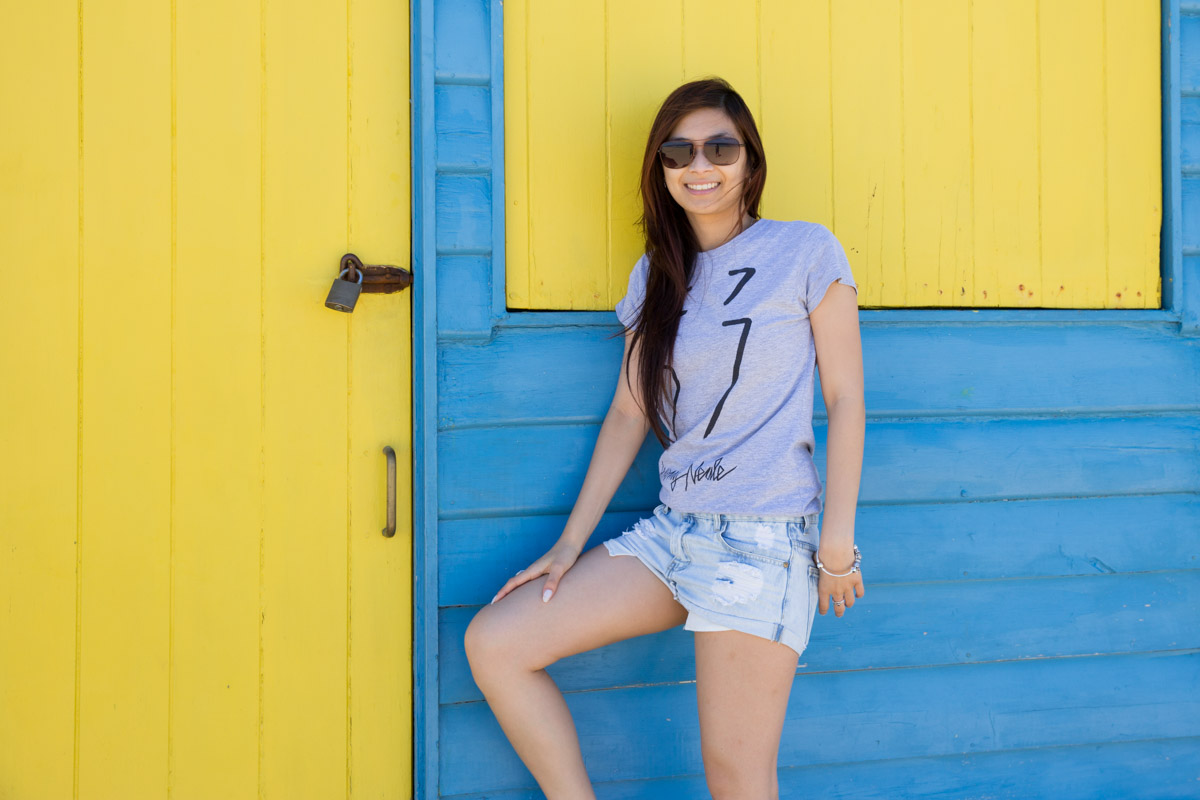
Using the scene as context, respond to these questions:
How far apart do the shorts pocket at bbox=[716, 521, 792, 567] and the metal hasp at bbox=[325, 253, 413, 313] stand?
969mm

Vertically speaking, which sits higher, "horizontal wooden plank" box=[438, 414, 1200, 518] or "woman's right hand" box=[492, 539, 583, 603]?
"horizontal wooden plank" box=[438, 414, 1200, 518]

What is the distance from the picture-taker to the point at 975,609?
2.12 m

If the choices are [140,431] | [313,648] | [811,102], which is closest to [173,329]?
[140,431]

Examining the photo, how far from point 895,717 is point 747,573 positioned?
0.86 meters

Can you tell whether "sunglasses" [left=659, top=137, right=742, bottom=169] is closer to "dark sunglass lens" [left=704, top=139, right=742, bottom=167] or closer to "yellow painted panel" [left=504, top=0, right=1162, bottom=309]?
"dark sunglass lens" [left=704, top=139, right=742, bottom=167]

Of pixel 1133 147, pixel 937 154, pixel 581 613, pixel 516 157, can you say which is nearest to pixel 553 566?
pixel 581 613

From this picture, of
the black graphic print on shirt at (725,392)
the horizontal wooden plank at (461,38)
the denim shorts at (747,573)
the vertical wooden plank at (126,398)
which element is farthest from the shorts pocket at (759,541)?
the vertical wooden plank at (126,398)

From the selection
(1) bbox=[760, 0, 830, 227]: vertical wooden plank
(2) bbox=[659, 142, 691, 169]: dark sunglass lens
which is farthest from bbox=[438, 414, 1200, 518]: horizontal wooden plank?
(2) bbox=[659, 142, 691, 169]: dark sunglass lens

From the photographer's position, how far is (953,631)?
2107 millimetres

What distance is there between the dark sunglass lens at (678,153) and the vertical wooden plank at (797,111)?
45 centimetres

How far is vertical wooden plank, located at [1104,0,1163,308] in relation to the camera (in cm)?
220

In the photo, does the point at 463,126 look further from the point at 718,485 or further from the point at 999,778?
the point at 999,778

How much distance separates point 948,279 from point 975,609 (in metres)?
0.84

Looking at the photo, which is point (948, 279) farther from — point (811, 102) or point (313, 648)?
point (313, 648)
